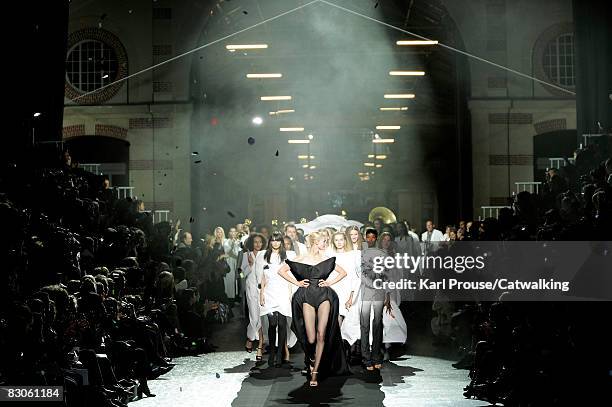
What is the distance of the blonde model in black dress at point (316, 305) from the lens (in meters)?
10.8

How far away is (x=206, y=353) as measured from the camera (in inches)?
529

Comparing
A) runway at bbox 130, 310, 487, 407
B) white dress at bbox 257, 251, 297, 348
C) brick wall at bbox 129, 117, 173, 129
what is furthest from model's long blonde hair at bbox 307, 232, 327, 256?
brick wall at bbox 129, 117, 173, 129

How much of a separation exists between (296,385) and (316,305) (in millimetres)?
913

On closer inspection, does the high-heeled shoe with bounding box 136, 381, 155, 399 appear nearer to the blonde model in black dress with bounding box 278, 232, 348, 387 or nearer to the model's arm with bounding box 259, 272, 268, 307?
the blonde model in black dress with bounding box 278, 232, 348, 387

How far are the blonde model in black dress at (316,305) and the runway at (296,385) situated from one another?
0.33 metres

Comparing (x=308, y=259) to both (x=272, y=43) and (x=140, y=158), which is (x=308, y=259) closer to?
(x=140, y=158)

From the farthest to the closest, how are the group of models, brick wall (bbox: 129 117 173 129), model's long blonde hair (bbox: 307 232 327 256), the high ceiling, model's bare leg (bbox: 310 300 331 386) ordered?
the high ceiling
brick wall (bbox: 129 117 173 129)
model's long blonde hair (bbox: 307 232 327 256)
the group of models
model's bare leg (bbox: 310 300 331 386)

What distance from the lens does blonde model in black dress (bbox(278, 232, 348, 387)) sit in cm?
1082

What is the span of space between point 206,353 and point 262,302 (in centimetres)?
172

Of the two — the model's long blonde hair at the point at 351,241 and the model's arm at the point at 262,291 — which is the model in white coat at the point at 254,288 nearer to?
the model's arm at the point at 262,291

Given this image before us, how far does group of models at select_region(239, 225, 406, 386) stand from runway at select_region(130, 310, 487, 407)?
269mm

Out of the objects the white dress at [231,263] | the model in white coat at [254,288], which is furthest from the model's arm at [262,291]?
the white dress at [231,263]

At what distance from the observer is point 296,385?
1063 centimetres

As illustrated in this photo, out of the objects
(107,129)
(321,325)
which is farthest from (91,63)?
(321,325)
